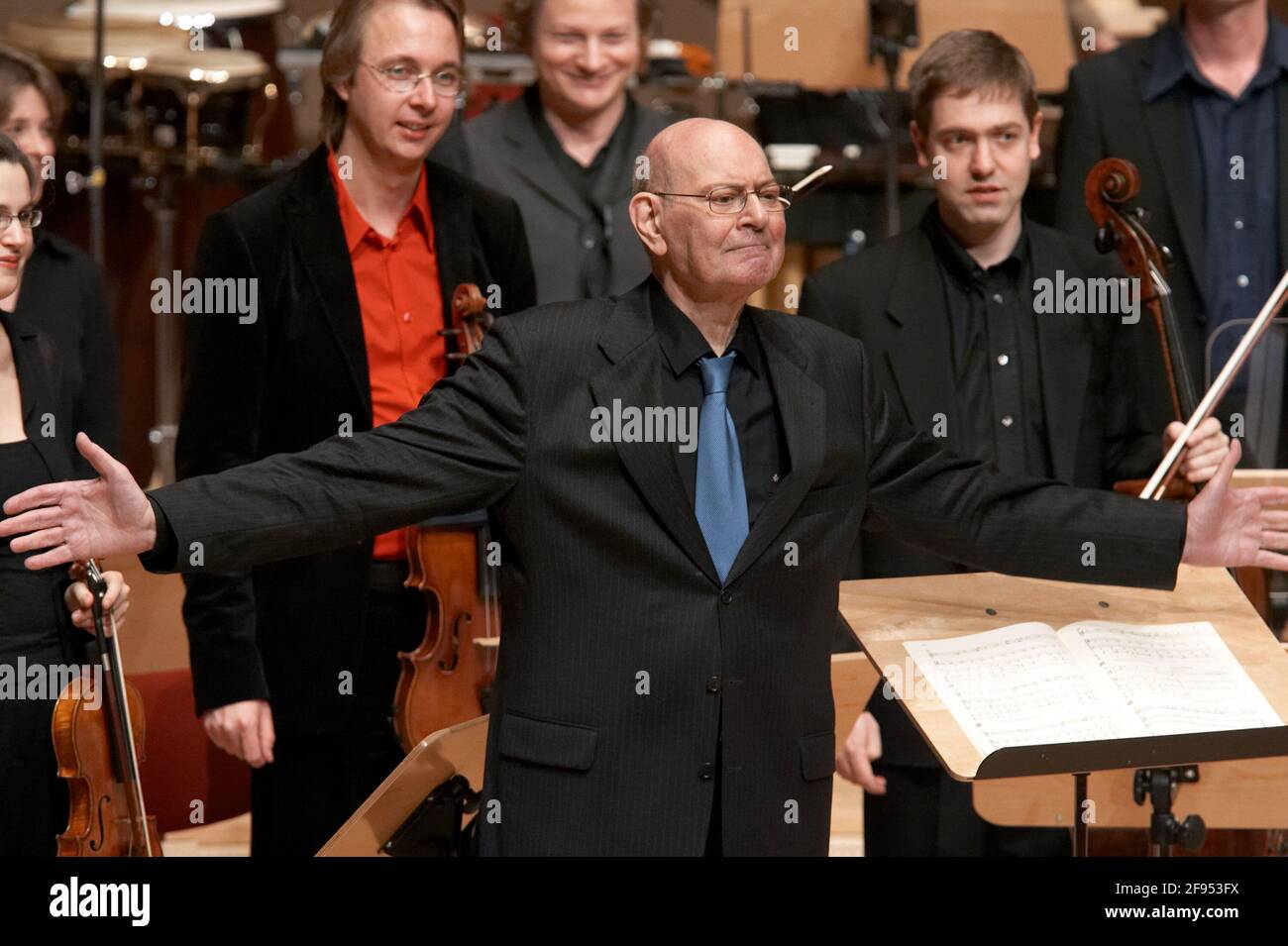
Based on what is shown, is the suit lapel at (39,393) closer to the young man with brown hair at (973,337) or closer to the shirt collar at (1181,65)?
the young man with brown hair at (973,337)

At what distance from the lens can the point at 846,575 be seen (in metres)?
2.70

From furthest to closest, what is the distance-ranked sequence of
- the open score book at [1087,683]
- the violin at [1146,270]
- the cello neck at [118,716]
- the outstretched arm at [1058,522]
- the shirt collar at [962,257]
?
the shirt collar at [962,257]
the violin at [1146,270]
the cello neck at [118,716]
the outstretched arm at [1058,522]
the open score book at [1087,683]

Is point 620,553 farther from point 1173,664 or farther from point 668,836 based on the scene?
point 1173,664

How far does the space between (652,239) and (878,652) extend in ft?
1.89

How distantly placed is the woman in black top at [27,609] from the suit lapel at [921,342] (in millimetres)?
1176

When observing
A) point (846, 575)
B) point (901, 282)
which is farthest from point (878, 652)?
point (901, 282)

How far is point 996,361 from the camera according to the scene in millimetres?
2695

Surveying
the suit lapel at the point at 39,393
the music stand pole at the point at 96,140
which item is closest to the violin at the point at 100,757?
the suit lapel at the point at 39,393

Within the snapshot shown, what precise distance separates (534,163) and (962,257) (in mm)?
756

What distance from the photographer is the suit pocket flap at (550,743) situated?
1.96m

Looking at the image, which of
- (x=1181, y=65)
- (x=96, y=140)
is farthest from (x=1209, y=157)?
(x=96, y=140)

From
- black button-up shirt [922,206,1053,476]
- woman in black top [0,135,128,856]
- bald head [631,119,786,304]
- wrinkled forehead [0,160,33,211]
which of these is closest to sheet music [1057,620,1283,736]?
black button-up shirt [922,206,1053,476]

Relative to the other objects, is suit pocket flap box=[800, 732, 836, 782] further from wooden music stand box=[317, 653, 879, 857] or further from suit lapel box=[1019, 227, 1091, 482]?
suit lapel box=[1019, 227, 1091, 482]

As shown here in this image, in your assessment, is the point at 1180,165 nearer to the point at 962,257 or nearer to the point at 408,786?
the point at 962,257
